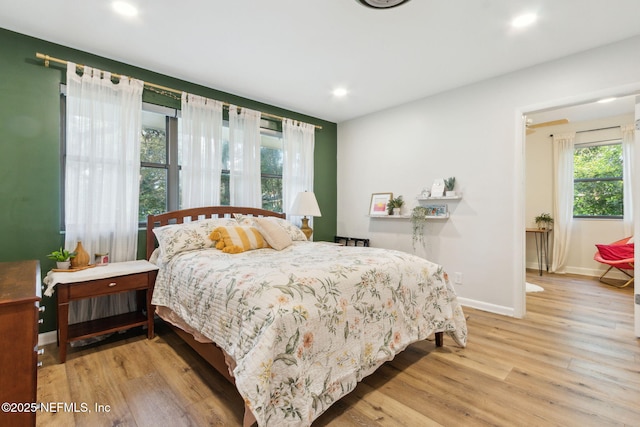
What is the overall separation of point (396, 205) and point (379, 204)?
0.30 metres

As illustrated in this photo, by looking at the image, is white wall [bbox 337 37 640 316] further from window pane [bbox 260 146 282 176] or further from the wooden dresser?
the wooden dresser

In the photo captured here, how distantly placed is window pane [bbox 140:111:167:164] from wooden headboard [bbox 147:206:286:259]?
0.61 metres

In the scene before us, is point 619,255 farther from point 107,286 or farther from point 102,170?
point 102,170

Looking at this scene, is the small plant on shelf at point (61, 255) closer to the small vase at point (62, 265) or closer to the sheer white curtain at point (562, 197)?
the small vase at point (62, 265)

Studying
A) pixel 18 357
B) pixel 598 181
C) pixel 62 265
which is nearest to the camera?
pixel 18 357

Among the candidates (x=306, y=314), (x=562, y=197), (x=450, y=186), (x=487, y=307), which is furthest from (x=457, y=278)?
(x=562, y=197)

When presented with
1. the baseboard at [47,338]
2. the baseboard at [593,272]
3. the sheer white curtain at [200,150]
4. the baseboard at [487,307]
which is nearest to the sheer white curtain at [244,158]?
the sheer white curtain at [200,150]

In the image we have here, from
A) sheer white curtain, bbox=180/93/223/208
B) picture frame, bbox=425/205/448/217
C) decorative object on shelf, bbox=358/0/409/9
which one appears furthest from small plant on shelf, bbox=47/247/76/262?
picture frame, bbox=425/205/448/217

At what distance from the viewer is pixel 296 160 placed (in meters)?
4.25

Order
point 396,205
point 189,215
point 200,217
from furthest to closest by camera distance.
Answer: point 396,205 → point 200,217 → point 189,215

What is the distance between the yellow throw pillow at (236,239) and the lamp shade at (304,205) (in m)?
1.05

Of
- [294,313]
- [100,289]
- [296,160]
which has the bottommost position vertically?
[100,289]

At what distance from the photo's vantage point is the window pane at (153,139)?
308 centimetres

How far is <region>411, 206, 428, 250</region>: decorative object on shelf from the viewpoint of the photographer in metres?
3.72
